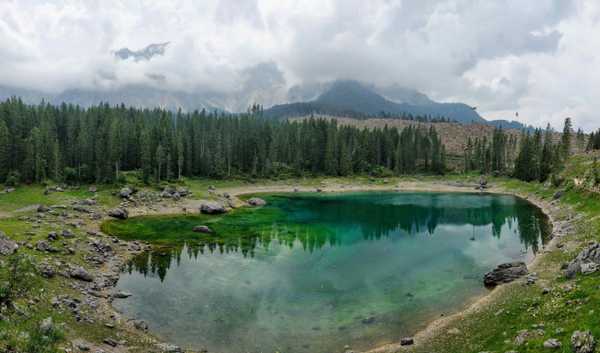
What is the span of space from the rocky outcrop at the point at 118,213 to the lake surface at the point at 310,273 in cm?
362

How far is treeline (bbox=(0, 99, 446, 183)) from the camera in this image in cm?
11282

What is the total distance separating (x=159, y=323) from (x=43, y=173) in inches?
3687

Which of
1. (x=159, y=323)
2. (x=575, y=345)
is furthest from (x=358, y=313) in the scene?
(x=575, y=345)

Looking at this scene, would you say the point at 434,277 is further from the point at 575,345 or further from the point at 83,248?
the point at 83,248

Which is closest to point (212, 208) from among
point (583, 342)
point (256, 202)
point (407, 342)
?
point (256, 202)

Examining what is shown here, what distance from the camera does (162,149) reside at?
132375 mm

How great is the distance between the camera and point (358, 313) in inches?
1523

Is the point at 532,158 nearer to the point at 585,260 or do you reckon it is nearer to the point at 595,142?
the point at 595,142

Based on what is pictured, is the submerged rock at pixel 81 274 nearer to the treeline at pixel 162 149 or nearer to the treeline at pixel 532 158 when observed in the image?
the treeline at pixel 162 149

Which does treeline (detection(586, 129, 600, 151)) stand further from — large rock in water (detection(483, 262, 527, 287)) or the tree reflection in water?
large rock in water (detection(483, 262, 527, 287))

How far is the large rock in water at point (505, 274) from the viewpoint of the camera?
4369 cm

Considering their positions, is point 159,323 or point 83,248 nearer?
point 159,323

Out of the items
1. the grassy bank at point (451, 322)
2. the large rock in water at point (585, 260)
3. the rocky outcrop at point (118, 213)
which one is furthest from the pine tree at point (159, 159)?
the large rock in water at point (585, 260)

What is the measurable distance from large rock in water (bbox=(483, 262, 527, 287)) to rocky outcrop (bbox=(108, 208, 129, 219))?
72.0 m
